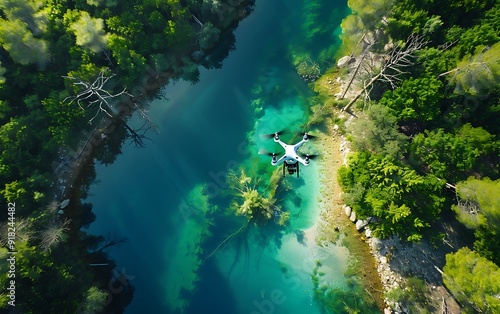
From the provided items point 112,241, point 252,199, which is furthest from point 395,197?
point 112,241

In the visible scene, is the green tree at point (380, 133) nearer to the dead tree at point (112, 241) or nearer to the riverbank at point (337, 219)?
the riverbank at point (337, 219)

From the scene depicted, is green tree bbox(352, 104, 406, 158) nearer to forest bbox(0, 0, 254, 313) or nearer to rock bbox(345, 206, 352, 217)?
rock bbox(345, 206, 352, 217)

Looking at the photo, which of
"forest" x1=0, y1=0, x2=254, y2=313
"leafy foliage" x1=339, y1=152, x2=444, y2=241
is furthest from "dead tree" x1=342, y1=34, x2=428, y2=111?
"forest" x1=0, y1=0, x2=254, y2=313

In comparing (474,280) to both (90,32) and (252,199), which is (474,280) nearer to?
(252,199)

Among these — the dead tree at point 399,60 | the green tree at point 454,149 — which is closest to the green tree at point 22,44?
the dead tree at point 399,60

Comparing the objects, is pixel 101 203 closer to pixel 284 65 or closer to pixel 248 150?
pixel 248 150
